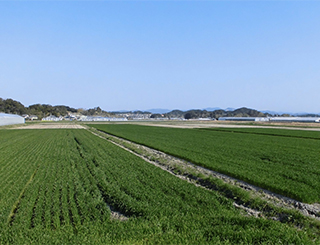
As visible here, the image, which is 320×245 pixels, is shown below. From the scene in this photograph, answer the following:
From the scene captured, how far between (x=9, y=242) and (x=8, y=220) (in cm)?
189

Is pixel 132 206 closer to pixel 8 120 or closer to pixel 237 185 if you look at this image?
pixel 237 185

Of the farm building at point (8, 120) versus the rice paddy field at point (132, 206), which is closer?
the rice paddy field at point (132, 206)

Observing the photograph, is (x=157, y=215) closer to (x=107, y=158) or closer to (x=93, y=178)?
(x=93, y=178)

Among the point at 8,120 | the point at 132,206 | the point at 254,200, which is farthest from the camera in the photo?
the point at 8,120

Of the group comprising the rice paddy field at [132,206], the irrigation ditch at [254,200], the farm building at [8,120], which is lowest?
the irrigation ditch at [254,200]

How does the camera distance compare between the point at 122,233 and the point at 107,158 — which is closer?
the point at 122,233

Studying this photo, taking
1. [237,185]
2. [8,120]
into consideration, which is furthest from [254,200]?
[8,120]

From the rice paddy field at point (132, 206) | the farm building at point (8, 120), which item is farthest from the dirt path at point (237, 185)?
the farm building at point (8, 120)

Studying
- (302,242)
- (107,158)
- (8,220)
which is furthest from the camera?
(107,158)

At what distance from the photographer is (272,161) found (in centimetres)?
1803

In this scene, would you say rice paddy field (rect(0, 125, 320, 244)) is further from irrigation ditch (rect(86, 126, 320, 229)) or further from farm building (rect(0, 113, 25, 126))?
farm building (rect(0, 113, 25, 126))

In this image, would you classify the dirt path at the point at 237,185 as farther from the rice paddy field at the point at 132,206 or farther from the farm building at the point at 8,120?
the farm building at the point at 8,120

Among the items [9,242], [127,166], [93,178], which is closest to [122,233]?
[9,242]

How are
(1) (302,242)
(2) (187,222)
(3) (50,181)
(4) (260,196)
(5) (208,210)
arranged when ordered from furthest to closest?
(3) (50,181)
(4) (260,196)
(5) (208,210)
(2) (187,222)
(1) (302,242)
